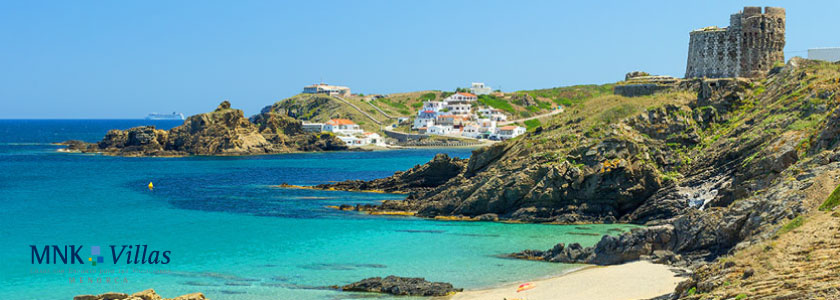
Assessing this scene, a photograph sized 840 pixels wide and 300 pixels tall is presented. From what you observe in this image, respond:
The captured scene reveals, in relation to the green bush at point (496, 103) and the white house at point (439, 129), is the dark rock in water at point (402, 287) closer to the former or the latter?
the white house at point (439, 129)

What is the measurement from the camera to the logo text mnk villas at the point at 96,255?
98.5ft

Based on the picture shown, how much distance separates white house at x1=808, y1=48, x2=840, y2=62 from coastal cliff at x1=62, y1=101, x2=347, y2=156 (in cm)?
6721

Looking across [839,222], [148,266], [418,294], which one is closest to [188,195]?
[148,266]

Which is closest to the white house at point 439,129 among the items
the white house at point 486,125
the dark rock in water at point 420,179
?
the white house at point 486,125

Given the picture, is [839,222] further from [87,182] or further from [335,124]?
[335,124]

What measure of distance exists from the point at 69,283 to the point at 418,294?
10.9m

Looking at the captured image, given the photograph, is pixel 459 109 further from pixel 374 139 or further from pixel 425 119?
pixel 374 139

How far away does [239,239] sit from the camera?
34.8 meters

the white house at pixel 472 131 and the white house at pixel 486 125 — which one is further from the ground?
the white house at pixel 486 125

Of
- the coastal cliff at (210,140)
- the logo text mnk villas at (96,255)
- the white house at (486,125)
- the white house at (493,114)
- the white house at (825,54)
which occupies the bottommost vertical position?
the logo text mnk villas at (96,255)

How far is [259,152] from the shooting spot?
9844cm

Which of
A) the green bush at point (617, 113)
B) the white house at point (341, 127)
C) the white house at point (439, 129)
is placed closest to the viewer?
the green bush at point (617, 113)

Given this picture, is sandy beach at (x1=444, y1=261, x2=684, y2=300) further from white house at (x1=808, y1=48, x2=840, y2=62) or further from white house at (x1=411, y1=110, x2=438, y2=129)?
white house at (x1=411, y1=110, x2=438, y2=129)

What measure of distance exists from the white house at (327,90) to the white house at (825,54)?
137m
